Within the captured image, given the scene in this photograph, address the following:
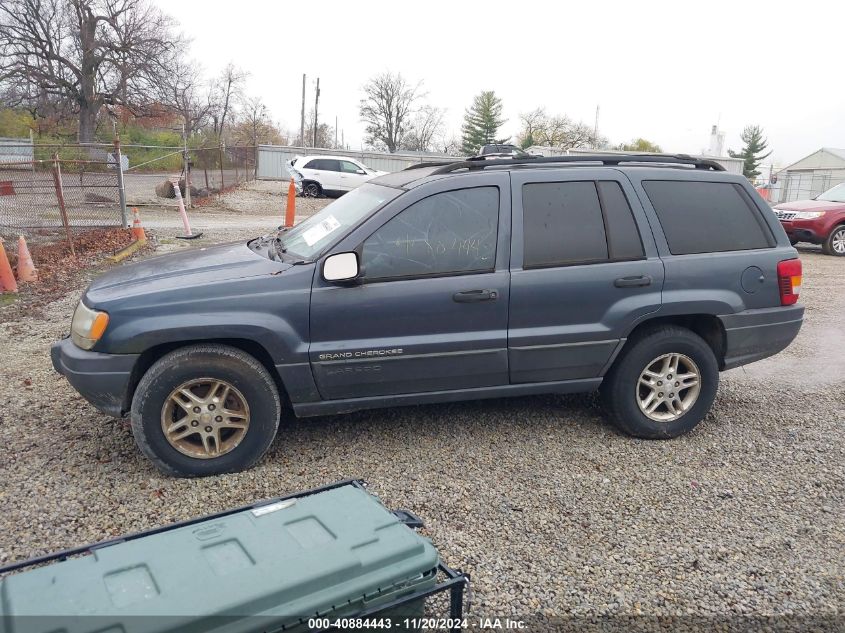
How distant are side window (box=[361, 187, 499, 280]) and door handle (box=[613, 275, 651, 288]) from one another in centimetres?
81

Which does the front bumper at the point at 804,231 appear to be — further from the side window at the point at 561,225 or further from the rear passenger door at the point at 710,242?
the side window at the point at 561,225

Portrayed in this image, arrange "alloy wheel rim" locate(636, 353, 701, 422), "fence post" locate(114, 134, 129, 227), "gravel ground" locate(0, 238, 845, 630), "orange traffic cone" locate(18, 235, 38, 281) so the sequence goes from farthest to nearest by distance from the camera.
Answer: "fence post" locate(114, 134, 129, 227)
"orange traffic cone" locate(18, 235, 38, 281)
"alloy wheel rim" locate(636, 353, 701, 422)
"gravel ground" locate(0, 238, 845, 630)

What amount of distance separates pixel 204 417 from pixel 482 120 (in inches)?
2388

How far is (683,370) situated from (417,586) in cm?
287

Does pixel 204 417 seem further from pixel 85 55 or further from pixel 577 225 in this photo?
pixel 85 55

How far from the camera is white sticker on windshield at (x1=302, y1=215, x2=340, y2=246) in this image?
4.10 metres

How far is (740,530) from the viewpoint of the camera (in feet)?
10.8

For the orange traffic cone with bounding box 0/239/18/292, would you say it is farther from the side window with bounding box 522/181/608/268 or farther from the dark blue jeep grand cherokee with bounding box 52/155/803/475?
the side window with bounding box 522/181/608/268

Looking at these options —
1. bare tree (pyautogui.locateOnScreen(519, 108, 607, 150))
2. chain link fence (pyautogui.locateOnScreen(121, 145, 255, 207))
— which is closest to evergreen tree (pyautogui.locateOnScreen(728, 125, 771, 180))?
bare tree (pyautogui.locateOnScreen(519, 108, 607, 150))

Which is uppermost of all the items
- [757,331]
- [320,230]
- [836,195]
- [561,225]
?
[836,195]

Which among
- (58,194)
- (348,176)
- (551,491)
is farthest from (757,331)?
(348,176)

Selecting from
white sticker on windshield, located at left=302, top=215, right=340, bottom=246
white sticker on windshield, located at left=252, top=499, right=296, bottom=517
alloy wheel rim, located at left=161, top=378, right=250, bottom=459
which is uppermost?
white sticker on windshield, located at left=302, top=215, right=340, bottom=246

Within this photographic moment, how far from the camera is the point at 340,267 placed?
364 cm

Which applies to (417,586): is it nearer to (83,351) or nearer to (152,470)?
(152,470)
